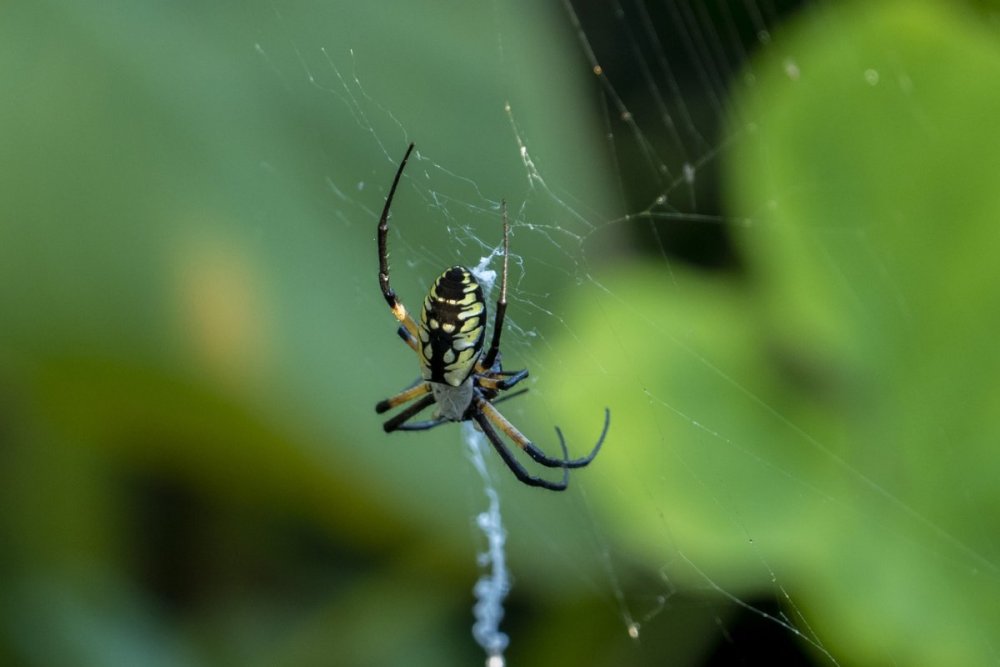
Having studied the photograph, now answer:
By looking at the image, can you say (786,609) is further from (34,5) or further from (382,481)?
(34,5)

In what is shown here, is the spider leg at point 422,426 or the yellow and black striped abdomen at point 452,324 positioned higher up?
the yellow and black striped abdomen at point 452,324

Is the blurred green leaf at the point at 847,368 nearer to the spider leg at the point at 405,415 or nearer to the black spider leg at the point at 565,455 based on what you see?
the black spider leg at the point at 565,455

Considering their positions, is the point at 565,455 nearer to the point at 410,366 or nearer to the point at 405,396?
the point at 405,396

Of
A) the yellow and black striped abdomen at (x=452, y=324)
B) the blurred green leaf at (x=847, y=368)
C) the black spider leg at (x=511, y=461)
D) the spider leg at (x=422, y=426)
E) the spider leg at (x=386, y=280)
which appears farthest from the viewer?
the spider leg at (x=422, y=426)

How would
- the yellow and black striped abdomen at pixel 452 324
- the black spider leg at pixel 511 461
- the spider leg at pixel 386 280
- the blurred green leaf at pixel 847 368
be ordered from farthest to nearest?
the black spider leg at pixel 511 461 → the blurred green leaf at pixel 847 368 → the spider leg at pixel 386 280 → the yellow and black striped abdomen at pixel 452 324

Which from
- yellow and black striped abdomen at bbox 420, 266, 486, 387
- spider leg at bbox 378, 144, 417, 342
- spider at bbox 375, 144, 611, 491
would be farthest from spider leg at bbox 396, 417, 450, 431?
yellow and black striped abdomen at bbox 420, 266, 486, 387

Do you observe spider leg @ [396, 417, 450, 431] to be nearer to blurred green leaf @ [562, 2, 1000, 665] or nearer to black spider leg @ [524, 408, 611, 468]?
black spider leg @ [524, 408, 611, 468]

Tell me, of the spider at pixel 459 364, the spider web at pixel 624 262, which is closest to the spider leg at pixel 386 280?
the spider at pixel 459 364
